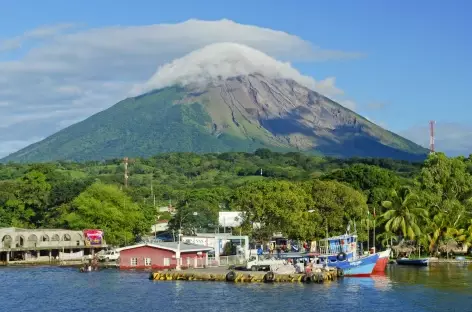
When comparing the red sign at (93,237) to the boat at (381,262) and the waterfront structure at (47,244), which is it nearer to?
the waterfront structure at (47,244)

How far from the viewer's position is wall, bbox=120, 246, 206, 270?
267ft

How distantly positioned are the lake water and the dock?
4.26ft

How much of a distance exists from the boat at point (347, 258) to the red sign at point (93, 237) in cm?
3411

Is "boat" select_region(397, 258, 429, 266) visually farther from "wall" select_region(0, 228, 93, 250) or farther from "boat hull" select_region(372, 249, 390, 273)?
"wall" select_region(0, 228, 93, 250)

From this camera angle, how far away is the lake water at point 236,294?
178ft

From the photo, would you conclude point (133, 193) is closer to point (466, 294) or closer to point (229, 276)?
point (229, 276)

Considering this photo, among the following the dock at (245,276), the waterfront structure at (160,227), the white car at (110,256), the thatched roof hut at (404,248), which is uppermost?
the waterfront structure at (160,227)

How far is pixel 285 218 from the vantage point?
85.3 m

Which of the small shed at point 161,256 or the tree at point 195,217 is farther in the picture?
the tree at point 195,217

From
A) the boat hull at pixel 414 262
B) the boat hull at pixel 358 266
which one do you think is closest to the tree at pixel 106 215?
the boat hull at pixel 414 262

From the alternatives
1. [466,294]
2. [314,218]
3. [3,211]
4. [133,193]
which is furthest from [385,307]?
[133,193]

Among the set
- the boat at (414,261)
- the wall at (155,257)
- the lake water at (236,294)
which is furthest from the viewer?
the boat at (414,261)

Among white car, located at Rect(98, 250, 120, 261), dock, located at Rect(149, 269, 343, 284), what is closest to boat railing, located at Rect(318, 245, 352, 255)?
dock, located at Rect(149, 269, 343, 284)

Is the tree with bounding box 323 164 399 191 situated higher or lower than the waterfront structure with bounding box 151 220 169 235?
higher
